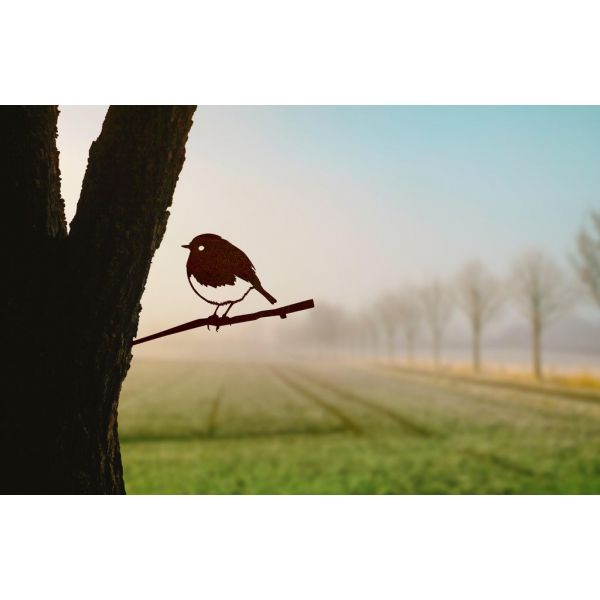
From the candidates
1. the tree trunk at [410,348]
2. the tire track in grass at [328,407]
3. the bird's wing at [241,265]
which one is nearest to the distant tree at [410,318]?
the tree trunk at [410,348]

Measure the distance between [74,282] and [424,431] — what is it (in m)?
21.4

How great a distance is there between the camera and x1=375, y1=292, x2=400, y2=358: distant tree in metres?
58.6

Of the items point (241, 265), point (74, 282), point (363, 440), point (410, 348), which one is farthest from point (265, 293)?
point (410, 348)

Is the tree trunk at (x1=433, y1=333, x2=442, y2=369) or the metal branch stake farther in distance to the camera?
the tree trunk at (x1=433, y1=333, x2=442, y2=369)

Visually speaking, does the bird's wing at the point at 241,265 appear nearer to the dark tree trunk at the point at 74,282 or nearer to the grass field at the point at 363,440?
the dark tree trunk at the point at 74,282

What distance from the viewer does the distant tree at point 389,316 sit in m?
58.6

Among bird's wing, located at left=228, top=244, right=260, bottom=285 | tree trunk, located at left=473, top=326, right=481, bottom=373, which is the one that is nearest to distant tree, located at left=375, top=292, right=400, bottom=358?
tree trunk, located at left=473, top=326, right=481, bottom=373

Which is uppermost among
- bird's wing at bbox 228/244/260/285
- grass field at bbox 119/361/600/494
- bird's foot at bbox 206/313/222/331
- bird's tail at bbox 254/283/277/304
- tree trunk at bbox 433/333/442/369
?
bird's wing at bbox 228/244/260/285

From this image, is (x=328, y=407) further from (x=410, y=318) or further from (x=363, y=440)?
(x=410, y=318)

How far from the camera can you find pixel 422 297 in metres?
51.2

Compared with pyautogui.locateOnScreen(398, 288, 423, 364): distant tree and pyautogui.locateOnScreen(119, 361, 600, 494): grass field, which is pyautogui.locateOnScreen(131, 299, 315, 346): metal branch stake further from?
pyautogui.locateOnScreen(398, 288, 423, 364): distant tree

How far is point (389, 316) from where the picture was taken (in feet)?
196

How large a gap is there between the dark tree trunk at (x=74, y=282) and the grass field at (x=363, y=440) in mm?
12276

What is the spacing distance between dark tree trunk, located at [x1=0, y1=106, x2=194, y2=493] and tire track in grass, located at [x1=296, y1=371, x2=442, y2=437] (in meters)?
20.4
